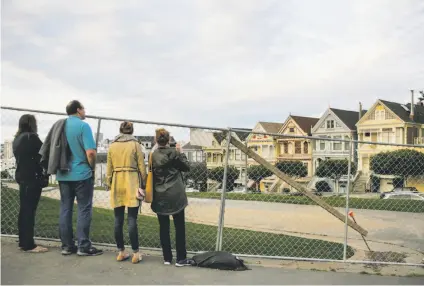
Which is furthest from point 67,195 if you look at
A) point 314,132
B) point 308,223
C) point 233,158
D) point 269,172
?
point 314,132

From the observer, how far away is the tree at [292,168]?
7336 mm

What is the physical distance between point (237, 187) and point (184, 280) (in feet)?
8.61

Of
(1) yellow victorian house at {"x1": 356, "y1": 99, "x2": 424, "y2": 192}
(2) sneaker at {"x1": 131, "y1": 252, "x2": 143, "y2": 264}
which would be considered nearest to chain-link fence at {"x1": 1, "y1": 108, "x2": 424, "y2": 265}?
(2) sneaker at {"x1": 131, "y1": 252, "x2": 143, "y2": 264}

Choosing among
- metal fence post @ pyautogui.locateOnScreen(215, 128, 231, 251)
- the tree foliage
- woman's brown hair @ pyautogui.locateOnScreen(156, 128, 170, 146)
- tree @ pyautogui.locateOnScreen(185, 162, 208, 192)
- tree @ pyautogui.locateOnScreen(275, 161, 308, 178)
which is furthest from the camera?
the tree foliage

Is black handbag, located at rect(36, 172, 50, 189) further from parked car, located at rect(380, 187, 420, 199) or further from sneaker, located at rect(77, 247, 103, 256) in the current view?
parked car, located at rect(380, 187, 420, 199)

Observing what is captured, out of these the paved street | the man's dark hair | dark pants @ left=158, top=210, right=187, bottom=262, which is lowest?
the paved street

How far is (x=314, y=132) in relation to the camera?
230 feet

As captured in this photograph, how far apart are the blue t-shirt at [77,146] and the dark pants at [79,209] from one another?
0.10 metres

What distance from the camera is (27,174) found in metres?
5.69

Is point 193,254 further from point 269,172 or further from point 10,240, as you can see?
point 10,240

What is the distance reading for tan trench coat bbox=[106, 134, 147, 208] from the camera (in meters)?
5.50

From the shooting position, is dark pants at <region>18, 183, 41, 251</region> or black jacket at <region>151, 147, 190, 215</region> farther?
→ dark pants at <region>18, 183, 41, 251</region>

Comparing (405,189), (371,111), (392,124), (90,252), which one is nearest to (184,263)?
(90,252)

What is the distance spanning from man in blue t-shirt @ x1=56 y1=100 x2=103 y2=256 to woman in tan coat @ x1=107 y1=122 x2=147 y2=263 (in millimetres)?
303
